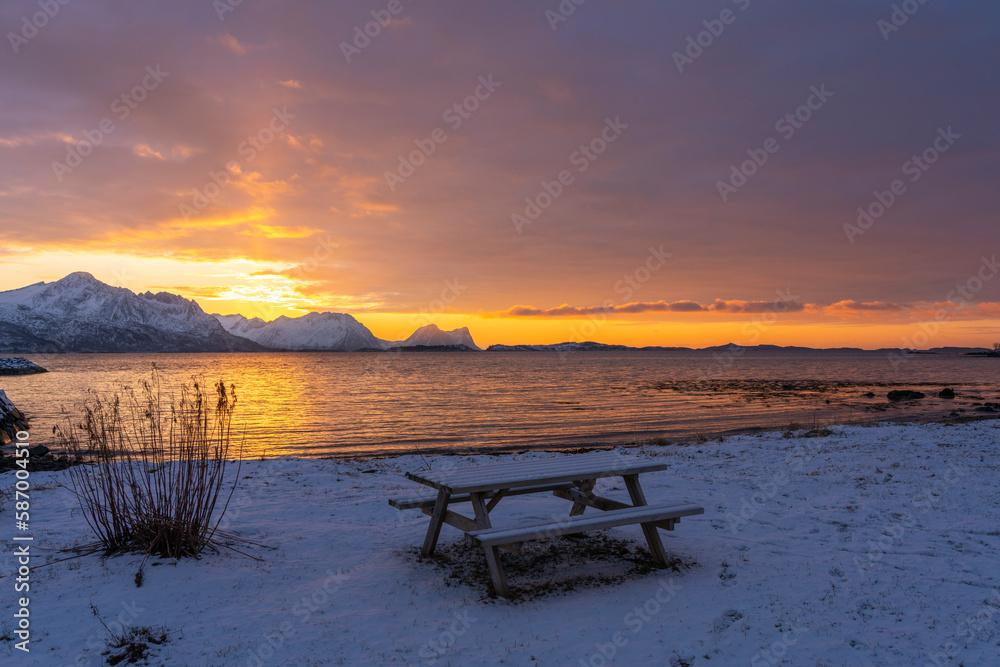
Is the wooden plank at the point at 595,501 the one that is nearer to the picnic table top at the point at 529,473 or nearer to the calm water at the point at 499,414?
the picnic table top at the point at 529,473

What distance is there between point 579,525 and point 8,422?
2227cm

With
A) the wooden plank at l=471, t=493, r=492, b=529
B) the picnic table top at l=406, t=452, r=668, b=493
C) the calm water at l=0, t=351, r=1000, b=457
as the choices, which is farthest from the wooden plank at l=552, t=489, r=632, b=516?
the calm water at l=0, t=351, r=1000, b=457

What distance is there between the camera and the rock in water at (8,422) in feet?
59.8

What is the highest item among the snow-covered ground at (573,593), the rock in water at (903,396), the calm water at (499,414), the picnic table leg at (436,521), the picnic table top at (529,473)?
the picnic table top at (529,473)

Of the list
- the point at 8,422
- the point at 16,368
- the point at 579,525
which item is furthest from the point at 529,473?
the point at 16,368

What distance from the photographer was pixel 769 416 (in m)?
27.4

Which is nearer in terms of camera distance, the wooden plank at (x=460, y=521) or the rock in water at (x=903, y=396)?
the wooden plank at (x=460, y=521)

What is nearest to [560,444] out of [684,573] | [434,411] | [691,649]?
[434,411]

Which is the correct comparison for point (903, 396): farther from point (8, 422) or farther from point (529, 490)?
point (8, 422)

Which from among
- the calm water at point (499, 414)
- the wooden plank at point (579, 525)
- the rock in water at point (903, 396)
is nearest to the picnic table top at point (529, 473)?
the wooden plank at point (579, 525)

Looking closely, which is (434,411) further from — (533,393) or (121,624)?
(121,624)

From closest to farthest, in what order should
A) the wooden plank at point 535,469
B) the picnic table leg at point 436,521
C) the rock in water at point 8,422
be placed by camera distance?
the wooden plank at point 535,469, the picnic table leg at point 436,521, the rock in water at point 8,422

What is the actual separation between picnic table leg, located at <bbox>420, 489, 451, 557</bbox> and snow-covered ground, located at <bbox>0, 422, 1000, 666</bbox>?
183 mm

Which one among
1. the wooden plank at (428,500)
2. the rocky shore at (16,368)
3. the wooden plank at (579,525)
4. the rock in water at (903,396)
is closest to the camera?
the wooden plank at (579,525)
